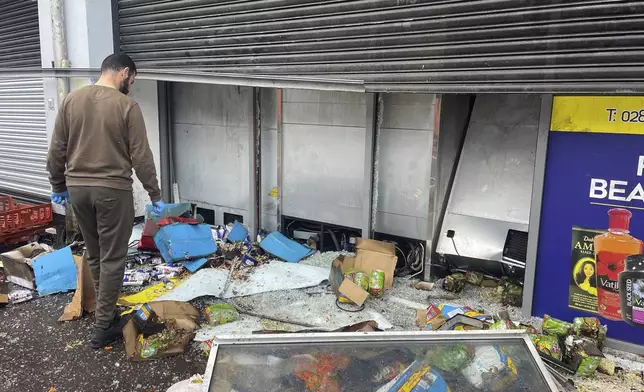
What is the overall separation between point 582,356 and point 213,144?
15.1 feet

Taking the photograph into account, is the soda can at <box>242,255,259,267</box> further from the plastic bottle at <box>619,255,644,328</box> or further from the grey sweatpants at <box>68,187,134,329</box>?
the plastic bottle at <box>619,255,644,328</box>

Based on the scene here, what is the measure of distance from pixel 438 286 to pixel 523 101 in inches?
73.0

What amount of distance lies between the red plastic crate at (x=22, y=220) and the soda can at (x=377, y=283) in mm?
4107

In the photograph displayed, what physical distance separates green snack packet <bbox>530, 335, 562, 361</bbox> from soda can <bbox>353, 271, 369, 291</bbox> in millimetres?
1499

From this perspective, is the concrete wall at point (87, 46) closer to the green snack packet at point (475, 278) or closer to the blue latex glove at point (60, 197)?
the blue latex glove at point (60, 197)

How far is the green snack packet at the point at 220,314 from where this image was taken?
3.74 meters

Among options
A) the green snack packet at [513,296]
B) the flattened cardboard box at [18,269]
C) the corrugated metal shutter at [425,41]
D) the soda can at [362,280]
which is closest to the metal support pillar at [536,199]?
the corrugated metal shutter at [425,41]

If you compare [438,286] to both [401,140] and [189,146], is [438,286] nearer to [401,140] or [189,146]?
[401,140]

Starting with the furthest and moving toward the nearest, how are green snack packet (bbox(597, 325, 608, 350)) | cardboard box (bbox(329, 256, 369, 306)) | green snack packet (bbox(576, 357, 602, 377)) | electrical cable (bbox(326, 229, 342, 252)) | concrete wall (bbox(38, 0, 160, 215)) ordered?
concrete wall (bbox(38, 0, 160, 215)), electrical cable (bbox(326, 229, 342, 252)), cardboard box (bbox(329, 256, 369, 306)), green snack packet (bbox(597, 325, 608, 350)), green snack packet (bbox(576, 357, 602, 377))

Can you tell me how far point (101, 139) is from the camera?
3217 millimetres

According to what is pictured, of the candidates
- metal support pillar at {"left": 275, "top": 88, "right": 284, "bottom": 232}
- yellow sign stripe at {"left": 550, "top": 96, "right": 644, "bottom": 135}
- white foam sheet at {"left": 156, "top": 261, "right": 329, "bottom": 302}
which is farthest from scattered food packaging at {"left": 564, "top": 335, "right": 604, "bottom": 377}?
metal support pillar at {"left": 275, "top": 88, "right": 284, "bottom": 232}

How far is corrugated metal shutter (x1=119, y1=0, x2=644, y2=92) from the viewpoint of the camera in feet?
9.77

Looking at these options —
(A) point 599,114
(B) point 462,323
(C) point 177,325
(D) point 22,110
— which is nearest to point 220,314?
(C) point 177,325

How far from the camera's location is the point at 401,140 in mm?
4641
